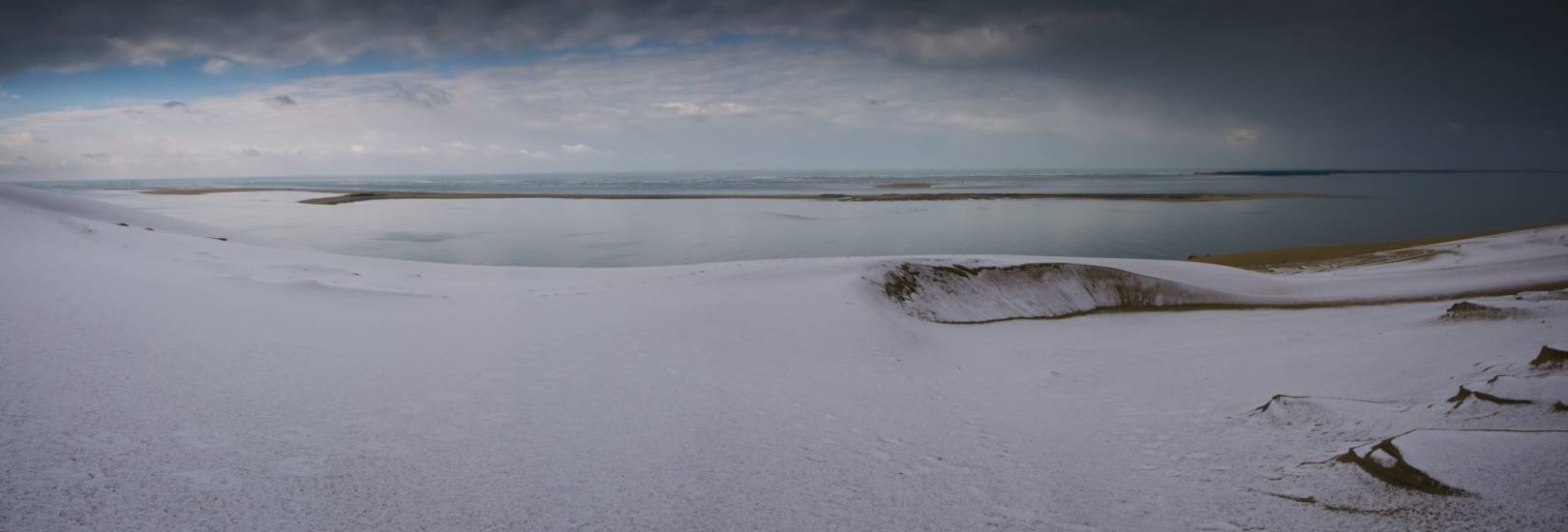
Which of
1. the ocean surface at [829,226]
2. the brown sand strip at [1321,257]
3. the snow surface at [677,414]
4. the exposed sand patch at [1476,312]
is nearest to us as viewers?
the snow surface at [677,414]

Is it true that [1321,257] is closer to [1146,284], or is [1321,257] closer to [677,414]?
[1146,284]

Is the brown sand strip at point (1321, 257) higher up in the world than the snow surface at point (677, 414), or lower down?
higher up

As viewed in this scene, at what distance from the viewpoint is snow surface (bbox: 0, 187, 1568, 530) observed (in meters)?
3.01

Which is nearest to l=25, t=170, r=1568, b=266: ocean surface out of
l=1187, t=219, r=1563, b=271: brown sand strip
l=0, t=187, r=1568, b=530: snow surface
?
l=1187, t=219, r=1563, b=271: brown sand strip

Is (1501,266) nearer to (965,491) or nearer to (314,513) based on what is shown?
(965,491)

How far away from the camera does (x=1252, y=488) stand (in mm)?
3508

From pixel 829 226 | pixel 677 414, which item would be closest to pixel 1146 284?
pixel 677 414

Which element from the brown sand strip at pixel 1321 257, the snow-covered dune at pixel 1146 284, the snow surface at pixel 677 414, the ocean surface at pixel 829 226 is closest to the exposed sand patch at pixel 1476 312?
the snow surface at pixel 677 414

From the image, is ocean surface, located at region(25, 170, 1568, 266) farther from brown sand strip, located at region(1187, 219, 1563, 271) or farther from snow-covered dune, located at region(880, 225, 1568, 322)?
snow-covered dune, located at region(880, 225, 1568, 322)

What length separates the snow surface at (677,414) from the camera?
3.01 metres

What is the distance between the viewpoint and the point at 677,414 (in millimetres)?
4652

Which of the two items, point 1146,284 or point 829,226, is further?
point 829,226

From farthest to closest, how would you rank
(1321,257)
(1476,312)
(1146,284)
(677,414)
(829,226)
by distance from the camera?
(829,226), (1321,257), (1146,284), (1476,312), (677,414)

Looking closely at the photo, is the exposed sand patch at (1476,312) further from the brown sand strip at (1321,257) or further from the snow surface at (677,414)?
the brown sand strip at (1321,257)
